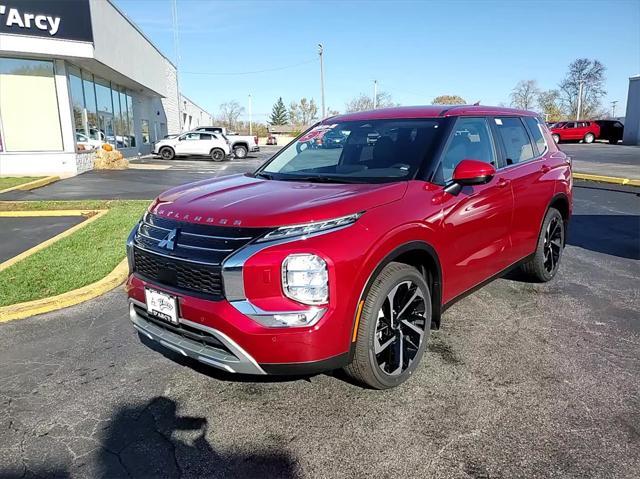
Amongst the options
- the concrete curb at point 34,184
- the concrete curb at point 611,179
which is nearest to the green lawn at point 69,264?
the concrete curb at point 34,184

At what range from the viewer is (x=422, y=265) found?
3.42m

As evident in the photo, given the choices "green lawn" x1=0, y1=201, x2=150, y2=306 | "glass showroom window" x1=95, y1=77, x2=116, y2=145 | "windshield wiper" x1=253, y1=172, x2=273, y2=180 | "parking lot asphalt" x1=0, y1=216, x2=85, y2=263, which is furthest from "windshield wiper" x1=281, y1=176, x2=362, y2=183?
"glass showroom window" x1=95, y1=77, x2=116, y2=145

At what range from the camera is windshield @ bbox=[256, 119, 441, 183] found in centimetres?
354

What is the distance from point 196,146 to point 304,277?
26.5m

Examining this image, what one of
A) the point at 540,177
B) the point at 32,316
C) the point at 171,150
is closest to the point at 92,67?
the point at 171,150

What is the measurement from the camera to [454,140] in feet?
12.3

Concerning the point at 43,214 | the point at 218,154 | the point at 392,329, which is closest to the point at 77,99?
the point at 218,154

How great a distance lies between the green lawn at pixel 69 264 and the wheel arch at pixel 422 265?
3.64 metres

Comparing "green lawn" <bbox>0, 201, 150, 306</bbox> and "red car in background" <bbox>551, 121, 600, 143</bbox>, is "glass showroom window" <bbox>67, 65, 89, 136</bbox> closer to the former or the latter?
"green lawn" <bbox>0, 201, 150, 306</bbox>

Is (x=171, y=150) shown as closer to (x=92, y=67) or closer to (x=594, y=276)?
(x=92, y=67)

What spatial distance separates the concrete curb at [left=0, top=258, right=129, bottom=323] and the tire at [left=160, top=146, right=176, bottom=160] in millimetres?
23391

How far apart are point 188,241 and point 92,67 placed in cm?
1981

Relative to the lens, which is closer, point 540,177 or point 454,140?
point 454,140

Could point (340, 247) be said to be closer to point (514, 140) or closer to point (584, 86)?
point (514, 140)
